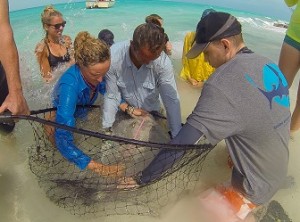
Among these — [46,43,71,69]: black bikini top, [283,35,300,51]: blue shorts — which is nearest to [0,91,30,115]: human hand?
[283,35,300,51]: blue shorts

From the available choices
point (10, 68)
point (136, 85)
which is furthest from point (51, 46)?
point (10, 68)

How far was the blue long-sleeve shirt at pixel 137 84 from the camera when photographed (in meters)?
2.93

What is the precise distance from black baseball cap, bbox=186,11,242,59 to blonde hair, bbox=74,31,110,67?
78 centimetres

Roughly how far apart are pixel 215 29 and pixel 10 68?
1.33m

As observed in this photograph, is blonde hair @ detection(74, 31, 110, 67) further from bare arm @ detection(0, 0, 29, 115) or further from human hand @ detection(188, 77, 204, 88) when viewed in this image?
human hand @ detection(188, 77, 204, 88)

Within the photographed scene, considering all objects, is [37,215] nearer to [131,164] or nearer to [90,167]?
[90,167]

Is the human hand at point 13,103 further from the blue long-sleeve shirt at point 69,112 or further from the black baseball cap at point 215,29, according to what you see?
the black baseball cap at point 215,29

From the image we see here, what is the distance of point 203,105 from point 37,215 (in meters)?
1.86

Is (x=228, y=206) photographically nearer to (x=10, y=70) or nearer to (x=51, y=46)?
(x=10, y=70)

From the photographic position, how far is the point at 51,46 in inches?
181

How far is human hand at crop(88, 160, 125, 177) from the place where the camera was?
2.42m

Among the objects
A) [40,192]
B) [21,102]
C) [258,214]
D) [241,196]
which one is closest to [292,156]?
[258,214]

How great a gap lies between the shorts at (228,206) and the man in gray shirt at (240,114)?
0.05 feet

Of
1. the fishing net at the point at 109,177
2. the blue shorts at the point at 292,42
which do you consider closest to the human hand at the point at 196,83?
the blue shorts at the point at 292,42
